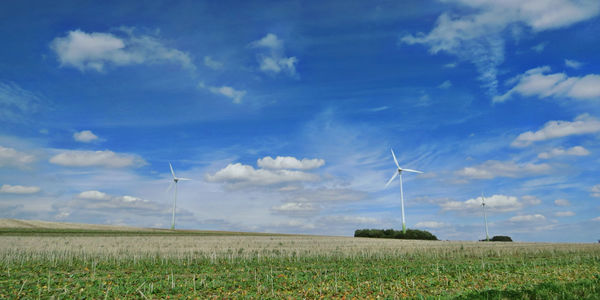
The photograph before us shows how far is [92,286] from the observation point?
69.1ft

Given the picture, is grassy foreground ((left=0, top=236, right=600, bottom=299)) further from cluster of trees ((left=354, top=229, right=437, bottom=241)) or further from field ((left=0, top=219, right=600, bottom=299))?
cluster of trees ((left=354, top=229, right=437, bottom=241))

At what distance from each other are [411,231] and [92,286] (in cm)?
9895

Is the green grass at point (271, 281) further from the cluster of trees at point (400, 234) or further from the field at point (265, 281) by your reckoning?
the cluster of trees at point (400, 234)

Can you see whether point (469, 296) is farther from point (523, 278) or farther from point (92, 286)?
point (92, 286)

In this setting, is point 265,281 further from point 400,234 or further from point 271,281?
point 400,234

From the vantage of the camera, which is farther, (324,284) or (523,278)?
(523,278)

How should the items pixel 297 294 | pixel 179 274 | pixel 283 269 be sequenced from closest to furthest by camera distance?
1. pixel 297 294
2. pixel 179 274
3. pixel 283 269

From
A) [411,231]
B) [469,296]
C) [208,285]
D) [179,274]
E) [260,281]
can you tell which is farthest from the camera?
[411,231]

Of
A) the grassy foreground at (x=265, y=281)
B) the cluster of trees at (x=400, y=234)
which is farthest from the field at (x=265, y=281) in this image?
the cluster of trees at (x=400, y=234)

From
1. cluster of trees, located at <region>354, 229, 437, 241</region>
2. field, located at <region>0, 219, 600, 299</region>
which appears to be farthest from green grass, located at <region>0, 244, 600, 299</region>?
cluster of trees, located at <region>354, 229, 437, 241</region>

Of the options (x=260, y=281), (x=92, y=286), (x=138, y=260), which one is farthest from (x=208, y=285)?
(x=138, y=260)

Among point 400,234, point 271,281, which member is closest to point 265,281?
point 271,281

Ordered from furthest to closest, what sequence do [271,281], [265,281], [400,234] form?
1. [400,234]
2. [265,281]
3. [271,281]

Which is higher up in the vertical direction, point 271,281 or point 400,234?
point 271,281
